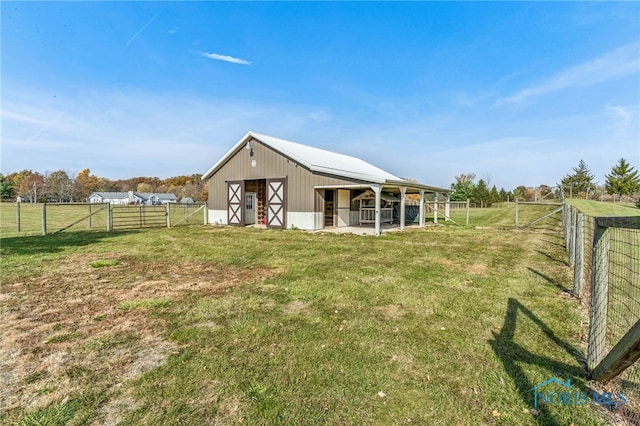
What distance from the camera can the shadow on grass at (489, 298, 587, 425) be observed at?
2.37 metres

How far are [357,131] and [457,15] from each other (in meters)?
13.1

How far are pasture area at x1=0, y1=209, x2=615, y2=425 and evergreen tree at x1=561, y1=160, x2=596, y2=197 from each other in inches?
1779

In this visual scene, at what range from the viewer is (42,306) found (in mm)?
4355

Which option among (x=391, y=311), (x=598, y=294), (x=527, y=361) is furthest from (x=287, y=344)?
(x=598, y=294)

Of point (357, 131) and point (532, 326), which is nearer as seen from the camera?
point (532, 326)

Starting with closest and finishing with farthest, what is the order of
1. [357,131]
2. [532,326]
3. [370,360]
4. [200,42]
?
[370,360] → [532,326] → [200,42] → [357,131]

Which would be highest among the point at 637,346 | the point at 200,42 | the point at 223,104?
the point at 200,42

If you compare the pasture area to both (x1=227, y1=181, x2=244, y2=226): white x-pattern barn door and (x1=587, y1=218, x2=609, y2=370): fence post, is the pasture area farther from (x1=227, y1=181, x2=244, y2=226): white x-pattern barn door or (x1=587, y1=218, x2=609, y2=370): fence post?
(x1=227, y1=181, x2=244, y2=226): white x-pattern barn door

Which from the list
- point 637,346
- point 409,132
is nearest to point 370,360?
point 637,346

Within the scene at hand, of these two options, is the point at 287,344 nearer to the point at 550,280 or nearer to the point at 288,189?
the point at 550,280

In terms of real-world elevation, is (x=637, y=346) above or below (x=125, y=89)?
below

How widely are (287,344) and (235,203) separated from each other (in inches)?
582

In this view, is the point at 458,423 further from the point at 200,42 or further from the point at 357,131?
the point at 357,131

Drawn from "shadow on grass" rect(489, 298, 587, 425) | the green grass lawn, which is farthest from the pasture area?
the green grass lawn
